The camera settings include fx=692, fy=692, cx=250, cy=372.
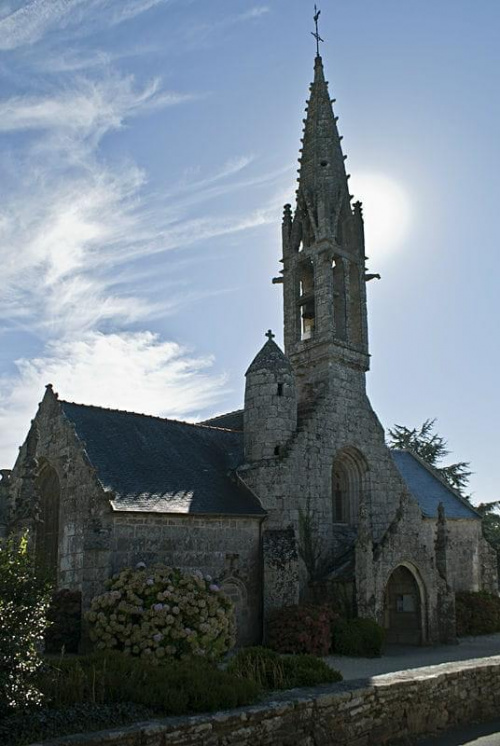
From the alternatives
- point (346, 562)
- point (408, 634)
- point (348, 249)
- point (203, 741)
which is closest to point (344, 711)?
point (203, 741)

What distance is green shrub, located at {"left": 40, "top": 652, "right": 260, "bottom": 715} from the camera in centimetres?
703

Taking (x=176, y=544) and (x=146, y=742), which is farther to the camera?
(x=176, y=544)

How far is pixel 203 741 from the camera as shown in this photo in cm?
651

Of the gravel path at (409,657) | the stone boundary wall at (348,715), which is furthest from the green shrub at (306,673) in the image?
the gravel path at (409,657)

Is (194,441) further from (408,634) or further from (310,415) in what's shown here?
(408,634)

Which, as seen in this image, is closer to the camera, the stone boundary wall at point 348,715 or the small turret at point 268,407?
the stone boundary wall at point 348,715

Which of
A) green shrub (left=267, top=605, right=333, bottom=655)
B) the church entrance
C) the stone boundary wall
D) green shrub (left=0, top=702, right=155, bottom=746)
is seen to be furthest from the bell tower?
green shrub (left=0, top=702, right=155, bottom=746)

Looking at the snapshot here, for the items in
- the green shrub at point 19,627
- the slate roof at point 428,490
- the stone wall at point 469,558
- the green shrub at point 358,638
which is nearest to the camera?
the green shrub at point 19,627

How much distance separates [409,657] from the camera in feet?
49.3

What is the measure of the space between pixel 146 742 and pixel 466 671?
5.15m

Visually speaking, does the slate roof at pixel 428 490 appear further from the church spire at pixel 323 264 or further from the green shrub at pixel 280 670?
the green shrub at pixel 280 670

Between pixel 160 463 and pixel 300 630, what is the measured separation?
5020mm

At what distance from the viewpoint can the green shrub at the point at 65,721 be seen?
19.4 ft

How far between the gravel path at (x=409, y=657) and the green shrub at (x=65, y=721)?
5.63 m
